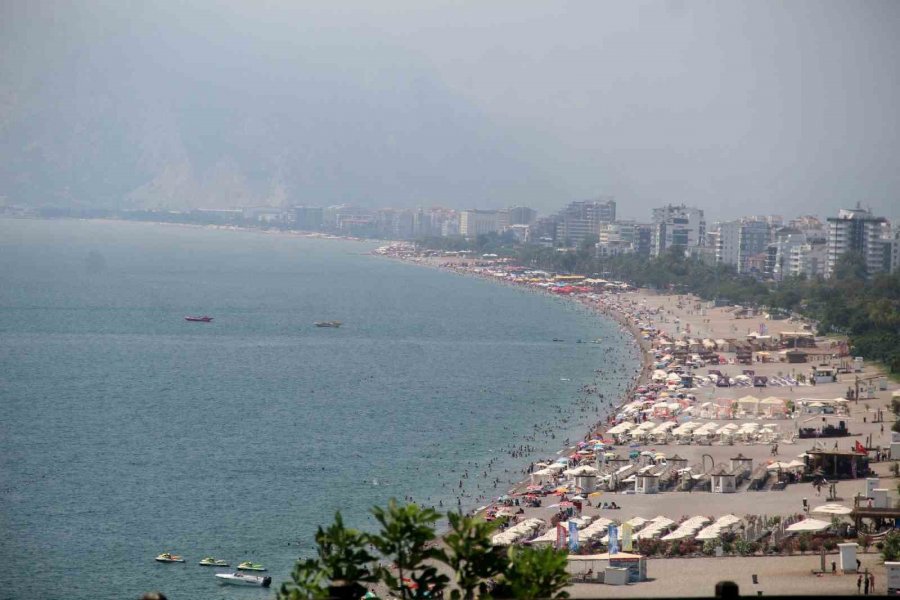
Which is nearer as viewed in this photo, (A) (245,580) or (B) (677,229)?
(A) (245,580)

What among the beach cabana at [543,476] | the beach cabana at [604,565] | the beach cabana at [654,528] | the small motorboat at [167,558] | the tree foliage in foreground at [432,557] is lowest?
the small motorboat at [167,558]

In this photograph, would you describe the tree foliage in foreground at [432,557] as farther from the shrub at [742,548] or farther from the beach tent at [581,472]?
the beach tent at [581,472]

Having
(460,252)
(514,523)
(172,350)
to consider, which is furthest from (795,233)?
(514,523)

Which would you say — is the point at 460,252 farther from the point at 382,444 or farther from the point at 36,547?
the point at 36,547

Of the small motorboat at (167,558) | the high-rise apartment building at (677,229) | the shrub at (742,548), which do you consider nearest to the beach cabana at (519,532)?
the shrub at (742,548)

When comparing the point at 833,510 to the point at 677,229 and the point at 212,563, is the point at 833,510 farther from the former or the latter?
the point at 677,229

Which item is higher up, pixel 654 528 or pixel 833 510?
pixel 833 510

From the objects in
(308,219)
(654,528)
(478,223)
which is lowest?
(654,528)

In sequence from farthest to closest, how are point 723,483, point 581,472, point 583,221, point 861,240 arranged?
point 583,221, point 861,240, point 581,472, point 723,483

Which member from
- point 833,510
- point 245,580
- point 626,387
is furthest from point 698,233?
point 245,580
